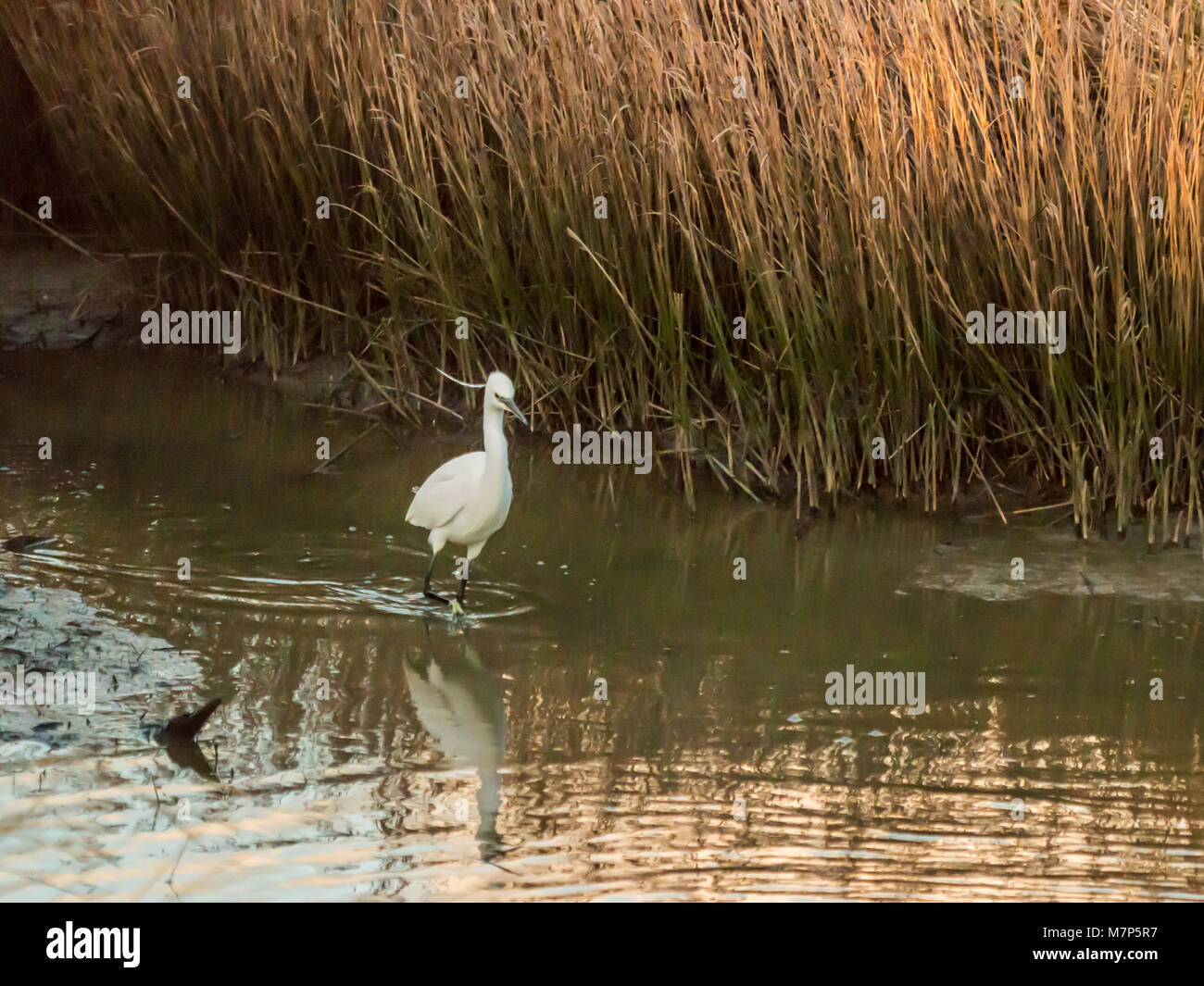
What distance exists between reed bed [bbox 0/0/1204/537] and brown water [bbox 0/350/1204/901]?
40 cm

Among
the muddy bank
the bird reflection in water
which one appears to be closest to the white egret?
the bird reflection in water

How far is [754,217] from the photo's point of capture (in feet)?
20.3

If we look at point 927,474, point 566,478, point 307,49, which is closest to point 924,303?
point 927,474

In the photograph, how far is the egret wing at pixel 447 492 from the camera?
17.8ft

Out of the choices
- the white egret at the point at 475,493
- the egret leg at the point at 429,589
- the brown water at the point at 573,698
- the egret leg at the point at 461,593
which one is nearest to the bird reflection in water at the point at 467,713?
the brown water at the point at 573,698

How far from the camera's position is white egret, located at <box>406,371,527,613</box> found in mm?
5359

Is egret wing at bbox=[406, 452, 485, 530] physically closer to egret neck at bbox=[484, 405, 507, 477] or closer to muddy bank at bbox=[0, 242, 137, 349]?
egret neck at bbox=[484, 405, 507, 477]

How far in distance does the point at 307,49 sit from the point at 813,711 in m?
4.47

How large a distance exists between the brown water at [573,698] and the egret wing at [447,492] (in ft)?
0.77

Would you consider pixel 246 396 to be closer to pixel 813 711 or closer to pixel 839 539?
pixel 839 539

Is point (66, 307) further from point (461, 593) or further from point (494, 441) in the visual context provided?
point (461, 593)

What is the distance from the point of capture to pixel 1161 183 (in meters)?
5.95

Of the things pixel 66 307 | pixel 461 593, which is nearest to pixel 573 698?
pixel 461 593

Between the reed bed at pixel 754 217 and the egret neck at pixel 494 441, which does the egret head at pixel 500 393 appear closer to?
the egret neck at pixel 494 441
